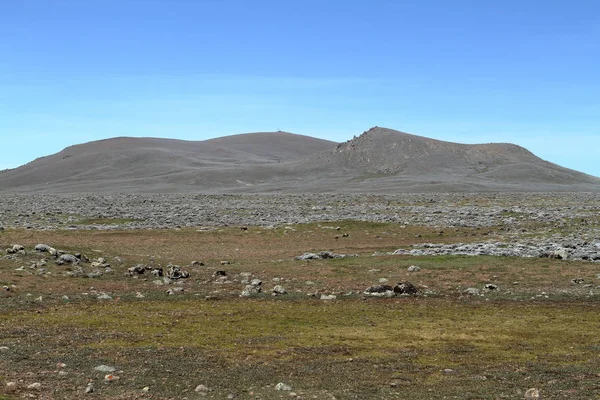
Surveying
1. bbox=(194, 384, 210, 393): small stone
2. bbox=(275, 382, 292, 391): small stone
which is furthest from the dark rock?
bbox=(194, 384, 210, 393): small stone

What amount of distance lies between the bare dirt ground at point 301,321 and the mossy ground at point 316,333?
67 millimetres

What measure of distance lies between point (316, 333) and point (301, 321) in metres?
1.70

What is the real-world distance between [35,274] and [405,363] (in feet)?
62.9

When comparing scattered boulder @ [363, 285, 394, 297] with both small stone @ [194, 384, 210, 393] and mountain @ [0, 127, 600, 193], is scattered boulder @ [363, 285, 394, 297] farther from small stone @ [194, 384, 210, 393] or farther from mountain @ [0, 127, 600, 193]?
mountain @ [0, 127, 600, 193]

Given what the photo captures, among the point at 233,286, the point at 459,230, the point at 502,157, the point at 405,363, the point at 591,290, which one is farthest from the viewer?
the point at 502,157

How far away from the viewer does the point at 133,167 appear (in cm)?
19662

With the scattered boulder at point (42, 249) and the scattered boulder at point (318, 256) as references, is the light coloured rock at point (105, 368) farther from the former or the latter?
the scattered boulder at point (318, 256)

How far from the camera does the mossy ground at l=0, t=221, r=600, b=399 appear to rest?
14.4m

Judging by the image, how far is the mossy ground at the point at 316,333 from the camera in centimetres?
1436

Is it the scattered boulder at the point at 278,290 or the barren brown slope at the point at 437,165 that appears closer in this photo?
the scattered boulder at the point at 278,290

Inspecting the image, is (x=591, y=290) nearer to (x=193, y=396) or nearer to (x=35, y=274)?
(x=193, y=396)

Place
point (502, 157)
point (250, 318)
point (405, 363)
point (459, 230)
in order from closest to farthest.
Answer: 1. point (405, 363)
2. point (250, 318)
3. point (459, 230)
4. point (502, 157)

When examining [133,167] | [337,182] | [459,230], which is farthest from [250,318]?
[133,167]

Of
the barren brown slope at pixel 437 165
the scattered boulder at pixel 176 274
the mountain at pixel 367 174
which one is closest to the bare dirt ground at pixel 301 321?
the scattered boulder at pixel 176 274
